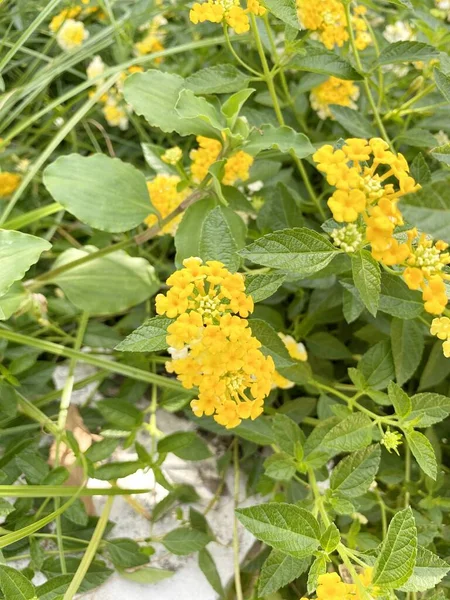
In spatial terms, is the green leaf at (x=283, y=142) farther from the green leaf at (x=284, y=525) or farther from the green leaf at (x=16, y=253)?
the green leaf at (x=284, y=525)

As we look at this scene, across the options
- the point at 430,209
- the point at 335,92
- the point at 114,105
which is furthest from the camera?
the point at 114,105

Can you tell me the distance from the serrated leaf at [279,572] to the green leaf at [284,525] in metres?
0.08

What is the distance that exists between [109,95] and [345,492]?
3.01ft

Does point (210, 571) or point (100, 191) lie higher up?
point (100, 191)

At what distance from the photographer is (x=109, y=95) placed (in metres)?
1.23

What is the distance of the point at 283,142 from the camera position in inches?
28.8

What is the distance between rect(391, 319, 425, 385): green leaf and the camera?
0.78m

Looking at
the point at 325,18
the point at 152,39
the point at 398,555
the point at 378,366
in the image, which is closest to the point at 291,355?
the point at 378,366

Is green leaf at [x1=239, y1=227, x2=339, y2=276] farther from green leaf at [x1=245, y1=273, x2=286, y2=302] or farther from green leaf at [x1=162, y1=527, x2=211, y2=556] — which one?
green leaf at [x1=162, y1=527, x2=211, y2=556]

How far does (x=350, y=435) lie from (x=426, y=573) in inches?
5.9

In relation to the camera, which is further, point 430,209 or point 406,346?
point 406,346

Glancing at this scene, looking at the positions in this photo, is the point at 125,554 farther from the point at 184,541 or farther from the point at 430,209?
the point at 430,209

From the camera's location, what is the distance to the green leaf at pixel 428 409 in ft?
2.16

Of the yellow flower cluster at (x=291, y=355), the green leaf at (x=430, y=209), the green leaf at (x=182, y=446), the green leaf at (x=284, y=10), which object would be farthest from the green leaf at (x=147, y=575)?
the green leaf at (x=284, y=10)
